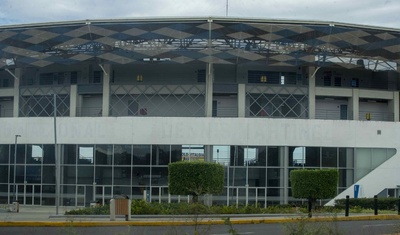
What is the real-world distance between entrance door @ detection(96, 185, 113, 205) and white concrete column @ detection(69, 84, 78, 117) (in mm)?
6041

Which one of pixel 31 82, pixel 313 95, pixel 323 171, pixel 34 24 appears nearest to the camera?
pixel 323 171

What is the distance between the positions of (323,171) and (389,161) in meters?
14.2

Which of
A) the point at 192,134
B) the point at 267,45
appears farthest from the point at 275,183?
the point at 267,45

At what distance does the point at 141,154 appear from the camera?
44.4m

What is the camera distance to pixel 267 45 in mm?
44844

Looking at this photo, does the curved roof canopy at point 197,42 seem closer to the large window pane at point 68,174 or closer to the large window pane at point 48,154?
the large window pane at point 48,154

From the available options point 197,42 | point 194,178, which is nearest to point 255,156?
point 197,42

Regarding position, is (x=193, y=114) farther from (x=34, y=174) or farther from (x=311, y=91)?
(x=34, y=174)

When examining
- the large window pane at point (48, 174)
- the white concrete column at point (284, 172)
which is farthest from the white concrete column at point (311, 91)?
the large window pane at point (48, 174)

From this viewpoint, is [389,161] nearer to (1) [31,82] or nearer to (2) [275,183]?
(2) [275,183]

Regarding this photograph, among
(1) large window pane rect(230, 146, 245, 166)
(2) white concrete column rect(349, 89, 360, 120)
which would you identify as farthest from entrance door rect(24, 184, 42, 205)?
(2) white concrete column rect(349, 89, 360, 120)

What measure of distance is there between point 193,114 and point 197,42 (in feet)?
19.4

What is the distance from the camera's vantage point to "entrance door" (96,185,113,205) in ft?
146

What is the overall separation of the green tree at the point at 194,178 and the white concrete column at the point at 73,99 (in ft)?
54.5
